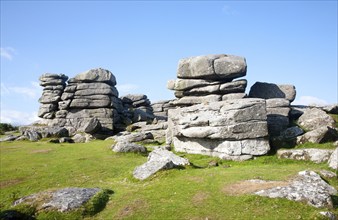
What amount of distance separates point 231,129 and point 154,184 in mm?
12424

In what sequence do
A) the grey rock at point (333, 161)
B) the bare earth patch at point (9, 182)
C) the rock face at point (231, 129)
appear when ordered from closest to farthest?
the grey rock at point (333, 161) → the bare earth patch at point (9, 182) → the rock face at point (231, 129)

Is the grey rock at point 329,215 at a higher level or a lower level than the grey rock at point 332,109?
lower

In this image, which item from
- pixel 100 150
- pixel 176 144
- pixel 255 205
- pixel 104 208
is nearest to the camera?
pixel 255 205

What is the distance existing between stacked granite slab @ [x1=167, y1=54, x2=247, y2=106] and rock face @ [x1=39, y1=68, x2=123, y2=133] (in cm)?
2960

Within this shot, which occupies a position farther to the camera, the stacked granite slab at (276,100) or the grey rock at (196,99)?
the grey rock at (196,99)

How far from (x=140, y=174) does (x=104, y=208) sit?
6.47 meters

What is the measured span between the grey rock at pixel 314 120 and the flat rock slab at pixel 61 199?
27.6 m

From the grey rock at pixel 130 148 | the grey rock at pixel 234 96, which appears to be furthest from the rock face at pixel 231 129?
the grey rock at pixel 130 148

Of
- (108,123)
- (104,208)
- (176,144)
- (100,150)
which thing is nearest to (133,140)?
(100,150)

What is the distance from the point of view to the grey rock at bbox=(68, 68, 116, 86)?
71.2 m

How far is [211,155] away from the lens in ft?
111

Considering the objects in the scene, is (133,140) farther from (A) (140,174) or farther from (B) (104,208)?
(B) (104,208)

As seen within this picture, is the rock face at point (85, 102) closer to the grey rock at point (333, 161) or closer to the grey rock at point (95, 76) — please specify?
the grey rock at point (95, 76)

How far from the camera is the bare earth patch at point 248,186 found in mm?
19156
